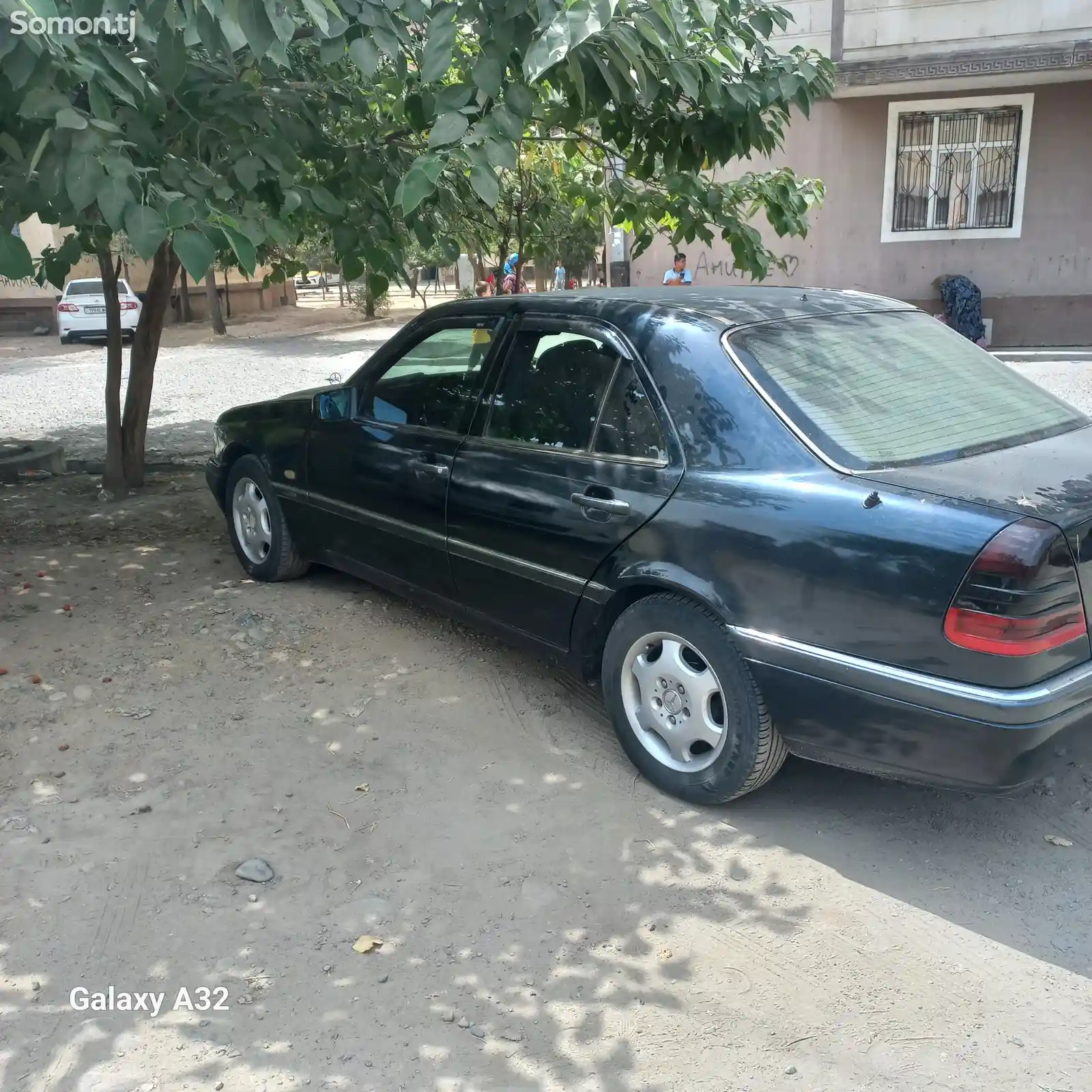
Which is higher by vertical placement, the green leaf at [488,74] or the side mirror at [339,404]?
the green leaf at [488,74]

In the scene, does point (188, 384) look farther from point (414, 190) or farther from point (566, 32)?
point (566, 32)

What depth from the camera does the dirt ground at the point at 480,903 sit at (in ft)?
8.37

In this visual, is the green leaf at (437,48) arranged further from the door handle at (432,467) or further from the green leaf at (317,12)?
the door handle at (432,467)

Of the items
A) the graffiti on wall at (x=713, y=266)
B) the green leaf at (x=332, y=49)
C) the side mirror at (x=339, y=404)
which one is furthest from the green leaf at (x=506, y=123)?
the graffiti on wall at (x=713, y=266)

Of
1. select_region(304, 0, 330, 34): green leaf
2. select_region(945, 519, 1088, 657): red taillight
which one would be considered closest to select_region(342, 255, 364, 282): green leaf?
select_region(304, 0, 330, 34): green leaf

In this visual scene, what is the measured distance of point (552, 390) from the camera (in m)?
4.06

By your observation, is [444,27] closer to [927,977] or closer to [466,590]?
[466,590]

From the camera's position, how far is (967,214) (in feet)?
48.3

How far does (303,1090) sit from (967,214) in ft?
49.3

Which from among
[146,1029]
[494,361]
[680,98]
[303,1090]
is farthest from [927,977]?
[680,98]

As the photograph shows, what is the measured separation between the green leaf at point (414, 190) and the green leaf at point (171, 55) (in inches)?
30.7

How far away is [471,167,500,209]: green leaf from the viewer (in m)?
3.52

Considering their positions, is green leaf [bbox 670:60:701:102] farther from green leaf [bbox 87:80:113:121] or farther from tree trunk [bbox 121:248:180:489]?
tree trunk [bbox 121:248:180:489]

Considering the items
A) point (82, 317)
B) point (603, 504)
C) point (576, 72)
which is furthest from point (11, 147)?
point (82, 317)
